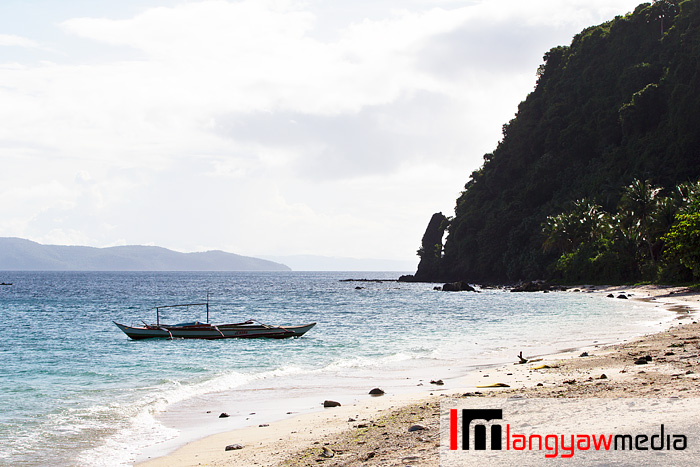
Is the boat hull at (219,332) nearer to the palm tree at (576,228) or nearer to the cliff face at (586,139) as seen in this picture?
the palm tree at (576,228)

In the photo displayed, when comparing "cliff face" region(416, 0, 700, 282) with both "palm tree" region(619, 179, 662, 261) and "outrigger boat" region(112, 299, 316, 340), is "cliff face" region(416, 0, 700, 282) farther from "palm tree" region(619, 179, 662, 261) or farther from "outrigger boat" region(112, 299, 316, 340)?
"outrigger boat" region(112, 299, 316, 340)

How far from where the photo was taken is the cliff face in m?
112

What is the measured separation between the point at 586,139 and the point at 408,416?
129465 mm

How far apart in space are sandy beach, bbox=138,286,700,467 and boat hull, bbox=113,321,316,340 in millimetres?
18401

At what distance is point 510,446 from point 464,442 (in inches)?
30.2

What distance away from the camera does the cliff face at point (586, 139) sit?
367 ft

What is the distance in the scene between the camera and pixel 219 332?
3603cm

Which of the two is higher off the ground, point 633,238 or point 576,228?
point 576,228
